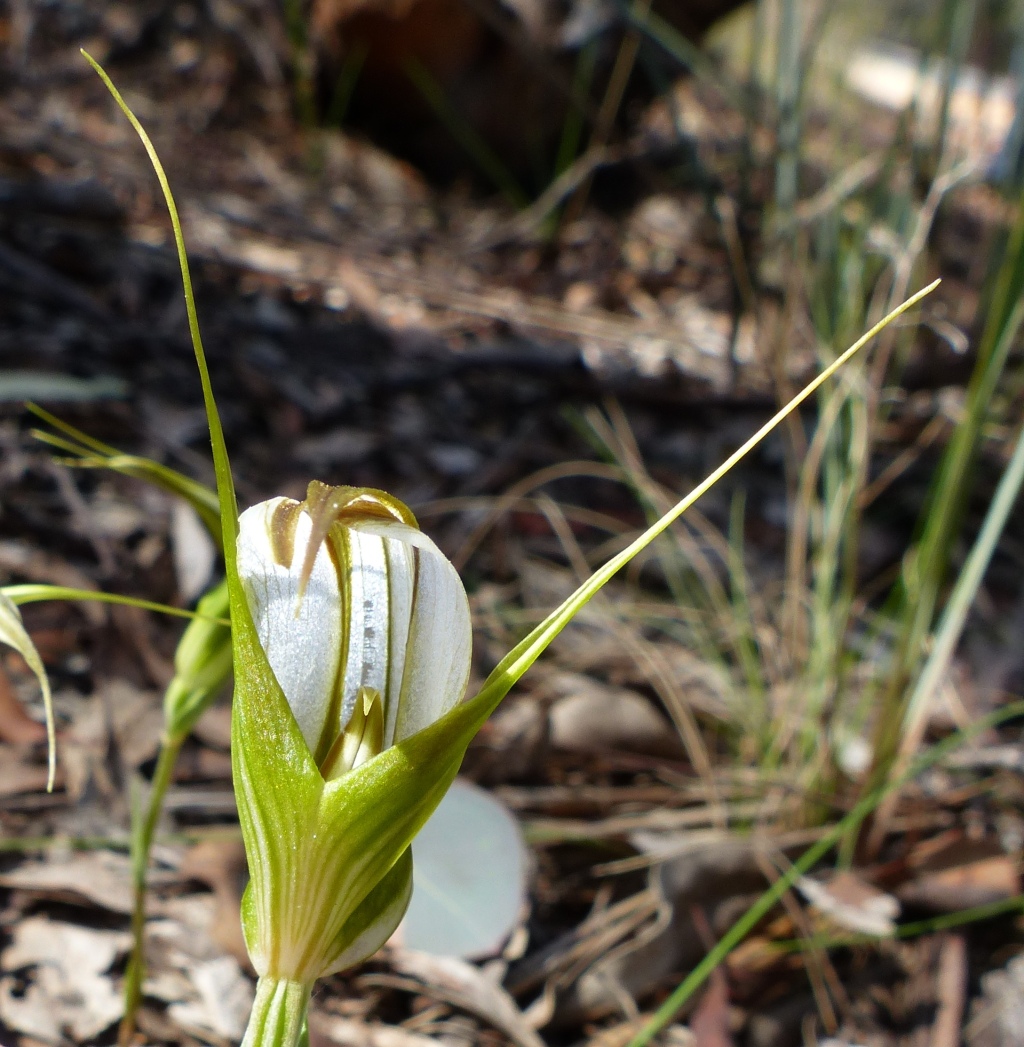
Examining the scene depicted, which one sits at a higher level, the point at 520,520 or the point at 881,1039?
the point at 520,520

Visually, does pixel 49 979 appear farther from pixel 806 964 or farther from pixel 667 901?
pixel 806 964

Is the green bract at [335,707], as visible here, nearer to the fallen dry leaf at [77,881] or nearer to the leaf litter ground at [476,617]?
the leaf litter ground at [476,617]

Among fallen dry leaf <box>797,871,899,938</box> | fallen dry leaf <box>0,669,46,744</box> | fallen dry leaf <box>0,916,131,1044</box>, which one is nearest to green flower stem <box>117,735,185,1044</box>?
fallen dry leaf <box>0,916,131,1044</box>

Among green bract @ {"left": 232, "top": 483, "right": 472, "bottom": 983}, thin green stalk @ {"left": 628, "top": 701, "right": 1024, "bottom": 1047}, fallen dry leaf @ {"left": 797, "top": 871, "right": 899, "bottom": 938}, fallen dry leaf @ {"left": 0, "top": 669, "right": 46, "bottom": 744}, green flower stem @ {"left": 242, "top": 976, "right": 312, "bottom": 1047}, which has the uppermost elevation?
green bract @ {"left": 232, "top": 483, "right": 472, "bottom": 983}

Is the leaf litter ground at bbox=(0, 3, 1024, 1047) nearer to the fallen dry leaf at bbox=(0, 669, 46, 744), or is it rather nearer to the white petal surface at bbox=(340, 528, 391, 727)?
the fallen dry leaf at bbox=(0, 669, 46, 744)

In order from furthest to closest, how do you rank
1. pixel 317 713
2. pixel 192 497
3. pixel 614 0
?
pixel 614 0 < pixel 192 497 < pixel 317 713

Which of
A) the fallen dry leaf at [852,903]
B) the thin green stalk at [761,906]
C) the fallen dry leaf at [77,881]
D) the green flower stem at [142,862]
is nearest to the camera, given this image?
the green flower stem at [142,862]

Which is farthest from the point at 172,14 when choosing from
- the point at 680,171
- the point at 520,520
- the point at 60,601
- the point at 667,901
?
the point at 667,901

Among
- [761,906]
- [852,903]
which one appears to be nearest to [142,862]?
[761,906]

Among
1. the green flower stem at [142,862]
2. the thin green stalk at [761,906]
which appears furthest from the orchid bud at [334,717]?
the thin green stalk at [761,906]
